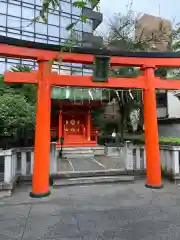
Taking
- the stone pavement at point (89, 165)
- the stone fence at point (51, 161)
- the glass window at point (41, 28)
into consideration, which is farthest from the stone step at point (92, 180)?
the glass window at point (41, 28)

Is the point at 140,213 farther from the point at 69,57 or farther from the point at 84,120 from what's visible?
the point at 84,120

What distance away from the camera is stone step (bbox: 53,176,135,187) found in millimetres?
6064

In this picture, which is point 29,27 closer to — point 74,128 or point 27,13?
point 27,13

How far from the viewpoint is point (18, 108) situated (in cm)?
787

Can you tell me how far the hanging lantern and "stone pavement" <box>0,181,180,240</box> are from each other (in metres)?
3.07

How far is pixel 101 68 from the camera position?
5.56 metres

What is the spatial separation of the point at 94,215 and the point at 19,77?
3595 millimetres

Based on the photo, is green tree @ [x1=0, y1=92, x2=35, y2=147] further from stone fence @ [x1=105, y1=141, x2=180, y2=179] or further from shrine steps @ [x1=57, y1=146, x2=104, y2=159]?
shrine steps @ [x1=57, y1=146, x2=104, y2=159]

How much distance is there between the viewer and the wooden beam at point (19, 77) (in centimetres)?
499

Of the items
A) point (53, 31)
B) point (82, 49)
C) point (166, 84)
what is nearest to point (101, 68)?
point (82, 49)

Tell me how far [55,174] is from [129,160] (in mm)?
2577

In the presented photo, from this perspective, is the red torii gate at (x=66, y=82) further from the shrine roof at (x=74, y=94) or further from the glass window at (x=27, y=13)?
the glass window at (x=27, y=13)

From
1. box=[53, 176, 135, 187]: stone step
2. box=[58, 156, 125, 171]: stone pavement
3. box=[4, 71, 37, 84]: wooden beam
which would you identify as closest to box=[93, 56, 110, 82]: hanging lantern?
box=[4, 71, 37, 84]: wooden beam

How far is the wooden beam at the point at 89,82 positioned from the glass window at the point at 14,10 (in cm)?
1750
